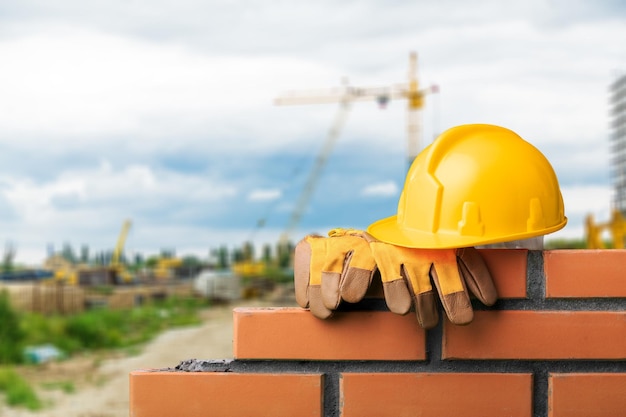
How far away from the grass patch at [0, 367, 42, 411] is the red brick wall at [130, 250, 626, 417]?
10.5m

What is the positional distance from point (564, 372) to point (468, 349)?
0.77 ft

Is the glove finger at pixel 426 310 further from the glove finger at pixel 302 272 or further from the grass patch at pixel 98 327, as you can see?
the grass patch at pixel 98 327

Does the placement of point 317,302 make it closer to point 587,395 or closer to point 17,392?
point 587,395

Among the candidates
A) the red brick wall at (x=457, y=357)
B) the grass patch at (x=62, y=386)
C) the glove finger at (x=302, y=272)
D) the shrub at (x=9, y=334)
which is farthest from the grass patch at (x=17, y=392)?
the glove finger at (x=302, y=272)

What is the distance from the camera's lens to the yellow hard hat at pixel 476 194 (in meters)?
1.46

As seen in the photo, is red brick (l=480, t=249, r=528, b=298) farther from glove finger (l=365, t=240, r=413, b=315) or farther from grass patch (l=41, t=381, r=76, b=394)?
grass patch (l=41, t=381, r=76, b=394)

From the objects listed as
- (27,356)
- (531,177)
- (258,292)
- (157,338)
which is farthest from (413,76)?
(531,177)

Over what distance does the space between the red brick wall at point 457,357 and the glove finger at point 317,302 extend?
43mm

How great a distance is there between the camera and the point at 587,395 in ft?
4.84

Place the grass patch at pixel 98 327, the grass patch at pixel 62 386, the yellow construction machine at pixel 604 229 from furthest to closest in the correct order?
1. the grass patch at pixel 98 327
2. the yellow construction machine at pixel 604 229
3. the grass patch at pixel 62 386

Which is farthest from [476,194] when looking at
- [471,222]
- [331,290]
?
[331,290]

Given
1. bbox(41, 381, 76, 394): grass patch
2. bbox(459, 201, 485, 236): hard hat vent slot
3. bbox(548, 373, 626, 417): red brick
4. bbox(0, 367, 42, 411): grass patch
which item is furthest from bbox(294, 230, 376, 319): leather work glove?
bbox(41, 381, 76, 394): grass patch

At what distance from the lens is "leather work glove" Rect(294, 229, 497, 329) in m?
1.37

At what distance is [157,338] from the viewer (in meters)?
18.9
